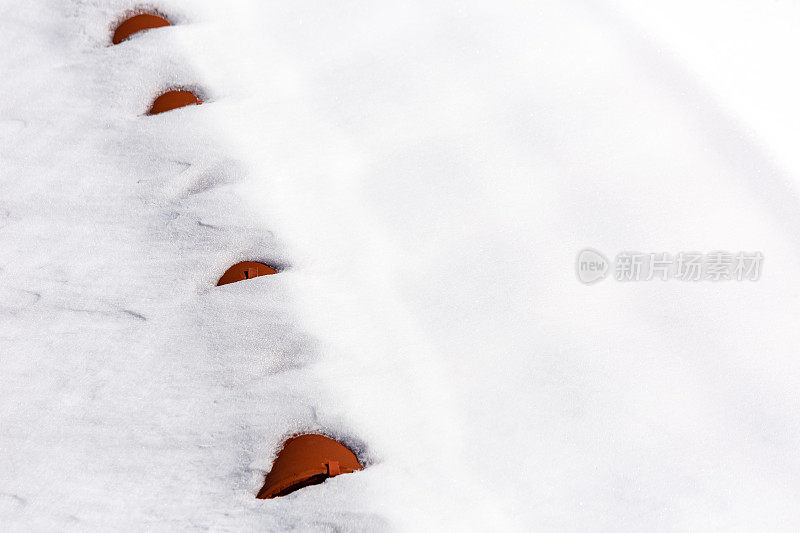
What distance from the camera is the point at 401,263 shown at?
182cm

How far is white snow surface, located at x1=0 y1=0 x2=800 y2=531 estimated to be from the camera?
1510mm

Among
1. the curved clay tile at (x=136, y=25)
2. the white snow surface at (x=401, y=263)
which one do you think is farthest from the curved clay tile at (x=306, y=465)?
the curved clay tile at (x=136, y=25)

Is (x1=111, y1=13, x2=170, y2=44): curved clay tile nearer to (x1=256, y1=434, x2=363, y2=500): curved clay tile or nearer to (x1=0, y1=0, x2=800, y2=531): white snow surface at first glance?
(x1=0, y1=0, x2=800, y2=531): white snow surface

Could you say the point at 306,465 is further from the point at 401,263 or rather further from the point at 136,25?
the point at 136,25

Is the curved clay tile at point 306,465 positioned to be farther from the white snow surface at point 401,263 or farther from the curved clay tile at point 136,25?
the curved clay tile at point 136,25

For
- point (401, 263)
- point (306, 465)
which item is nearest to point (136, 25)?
point (401, 263)

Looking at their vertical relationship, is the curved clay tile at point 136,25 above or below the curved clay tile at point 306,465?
above

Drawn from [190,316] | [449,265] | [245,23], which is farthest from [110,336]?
[245,23]

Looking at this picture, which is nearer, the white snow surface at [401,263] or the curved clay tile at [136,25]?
the white snow surface at [401,263]

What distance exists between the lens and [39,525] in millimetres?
1464

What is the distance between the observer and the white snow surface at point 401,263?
1.51 m

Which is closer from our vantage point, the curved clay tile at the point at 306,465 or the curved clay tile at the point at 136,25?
the curved clay tile at the point at 306,465

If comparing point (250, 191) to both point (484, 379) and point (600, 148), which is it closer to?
point (484, 379)

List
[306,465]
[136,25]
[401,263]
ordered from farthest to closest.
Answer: [136,25] < [401,263] < [306,465]
